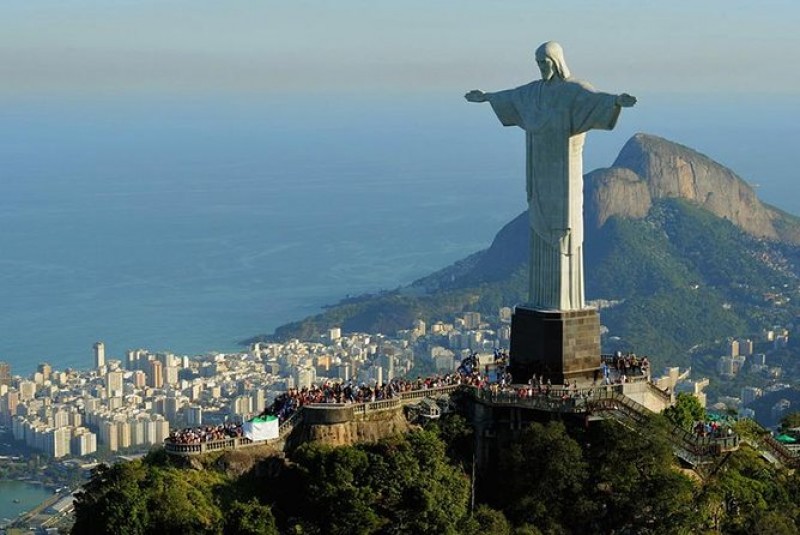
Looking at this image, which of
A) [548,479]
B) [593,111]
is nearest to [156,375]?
[593,111]

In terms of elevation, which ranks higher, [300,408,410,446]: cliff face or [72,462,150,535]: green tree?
[300,408,410,446]: cliff face

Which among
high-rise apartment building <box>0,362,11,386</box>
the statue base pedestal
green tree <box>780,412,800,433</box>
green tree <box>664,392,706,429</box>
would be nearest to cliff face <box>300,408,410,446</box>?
the statue base pedestal

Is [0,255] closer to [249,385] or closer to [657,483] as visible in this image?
[249,385]

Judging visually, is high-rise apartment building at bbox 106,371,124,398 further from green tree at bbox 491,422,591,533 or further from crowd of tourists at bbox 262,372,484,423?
green tree at bbox 491,422,591,533

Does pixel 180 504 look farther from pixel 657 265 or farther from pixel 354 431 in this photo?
pixel 657 265

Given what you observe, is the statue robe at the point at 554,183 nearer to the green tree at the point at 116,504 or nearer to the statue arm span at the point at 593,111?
the statue arm span at the point at 593,111

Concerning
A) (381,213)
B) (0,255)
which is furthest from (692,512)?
(381,213)

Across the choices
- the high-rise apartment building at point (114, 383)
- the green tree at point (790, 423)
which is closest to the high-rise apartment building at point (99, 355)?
the high-rise apartment building at point (114, 383)
